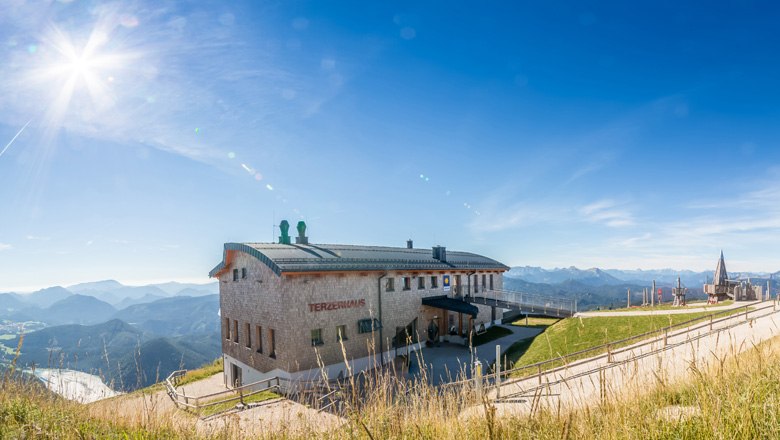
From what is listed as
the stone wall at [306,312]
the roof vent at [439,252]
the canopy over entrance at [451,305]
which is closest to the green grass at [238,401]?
the stone wall at [306,312]

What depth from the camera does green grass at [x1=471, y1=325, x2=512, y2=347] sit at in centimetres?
2716

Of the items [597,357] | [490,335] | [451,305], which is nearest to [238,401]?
[451,305]

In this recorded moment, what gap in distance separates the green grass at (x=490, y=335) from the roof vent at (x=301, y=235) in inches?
563

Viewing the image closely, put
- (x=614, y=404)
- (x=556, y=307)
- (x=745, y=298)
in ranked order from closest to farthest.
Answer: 1. (x=614, y=404)
2. (x=556, y=307)
3. (x=745, y=298)

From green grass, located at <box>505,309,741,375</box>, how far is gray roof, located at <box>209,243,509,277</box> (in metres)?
8.13

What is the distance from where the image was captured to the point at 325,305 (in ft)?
65.2

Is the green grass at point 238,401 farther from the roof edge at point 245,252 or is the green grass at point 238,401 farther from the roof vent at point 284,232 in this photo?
the roof vent at point 284,232

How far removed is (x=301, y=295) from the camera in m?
19.1

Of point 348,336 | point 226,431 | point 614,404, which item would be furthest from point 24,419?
point 348,336

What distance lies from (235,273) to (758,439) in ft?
80.5

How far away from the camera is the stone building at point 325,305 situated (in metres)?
18.8

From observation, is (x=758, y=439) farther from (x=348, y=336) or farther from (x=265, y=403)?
(x=348, y=336)

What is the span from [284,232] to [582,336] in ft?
66.5

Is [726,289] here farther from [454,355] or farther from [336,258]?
[336,258]
